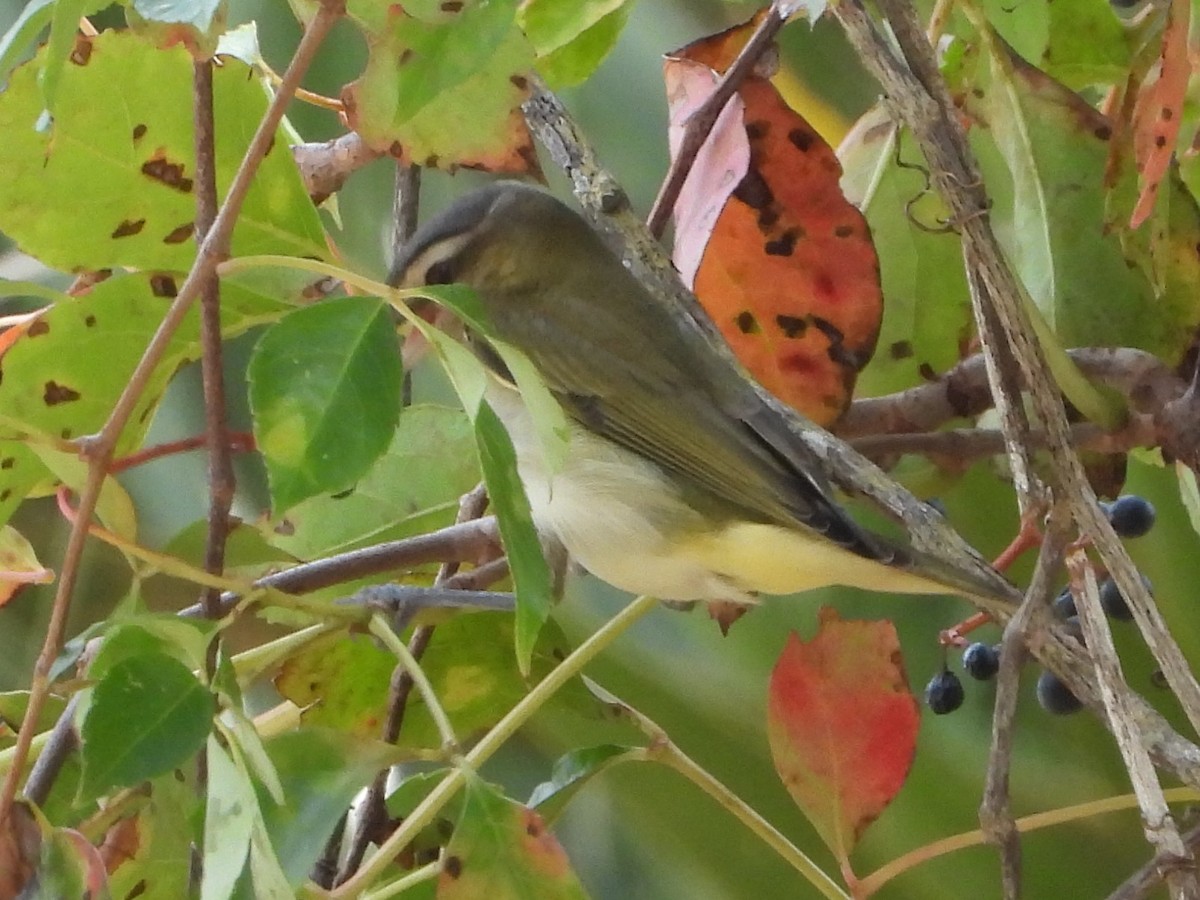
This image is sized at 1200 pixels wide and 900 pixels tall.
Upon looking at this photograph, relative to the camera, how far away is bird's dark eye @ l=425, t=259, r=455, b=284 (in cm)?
83

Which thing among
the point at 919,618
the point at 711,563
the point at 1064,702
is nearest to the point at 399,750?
the point at 711,563

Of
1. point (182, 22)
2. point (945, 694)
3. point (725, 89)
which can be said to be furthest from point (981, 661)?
Result: point (182, 22)

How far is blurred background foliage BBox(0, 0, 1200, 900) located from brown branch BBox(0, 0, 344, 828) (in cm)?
75

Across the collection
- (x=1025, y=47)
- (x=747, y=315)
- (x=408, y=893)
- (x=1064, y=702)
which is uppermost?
(x=1025, y=47)

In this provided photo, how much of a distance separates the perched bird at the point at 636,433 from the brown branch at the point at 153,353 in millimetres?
268

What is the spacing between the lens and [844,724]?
60 centimetres

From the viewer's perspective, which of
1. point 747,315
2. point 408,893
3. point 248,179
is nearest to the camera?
point 248,179

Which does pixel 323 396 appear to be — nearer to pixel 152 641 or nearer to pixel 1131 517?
pixel 152 641

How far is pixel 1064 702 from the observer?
0.77 metres

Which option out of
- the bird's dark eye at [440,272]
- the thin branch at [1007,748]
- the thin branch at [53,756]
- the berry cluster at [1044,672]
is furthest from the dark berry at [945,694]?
the thin branch at [53,756]

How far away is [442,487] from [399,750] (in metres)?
0.26

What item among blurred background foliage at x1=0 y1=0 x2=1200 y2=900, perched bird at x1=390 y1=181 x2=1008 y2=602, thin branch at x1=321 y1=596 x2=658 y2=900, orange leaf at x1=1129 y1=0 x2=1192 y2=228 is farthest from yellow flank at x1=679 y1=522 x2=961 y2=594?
blurred background foliage at x1=0 y1=0 x2=1200 y2=900

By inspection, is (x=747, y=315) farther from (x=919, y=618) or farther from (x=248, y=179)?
(x=919, y=618)

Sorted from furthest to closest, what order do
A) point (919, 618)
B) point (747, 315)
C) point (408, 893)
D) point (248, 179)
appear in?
1. point (919, 618)
2. point (747, 315)
3. point (408, 893)
4. point (248, 179)
